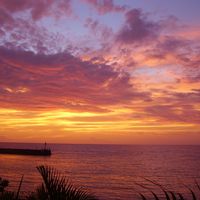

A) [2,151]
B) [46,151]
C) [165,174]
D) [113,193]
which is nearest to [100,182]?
[113,193]

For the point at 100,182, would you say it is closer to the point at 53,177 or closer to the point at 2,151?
the point at 53,177

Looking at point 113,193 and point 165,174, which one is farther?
point 165,174

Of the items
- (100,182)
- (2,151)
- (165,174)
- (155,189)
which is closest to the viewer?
(155,189)

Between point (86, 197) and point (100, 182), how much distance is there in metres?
48.4

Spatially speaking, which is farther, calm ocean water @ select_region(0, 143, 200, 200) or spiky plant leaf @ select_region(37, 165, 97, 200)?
calm ocean water @ select_region(0, 143, 200, 200)

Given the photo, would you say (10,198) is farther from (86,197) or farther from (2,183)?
(2,183)

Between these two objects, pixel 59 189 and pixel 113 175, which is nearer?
pixel 59 189

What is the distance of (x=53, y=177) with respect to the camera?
262 centimetres

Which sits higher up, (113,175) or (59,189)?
(113,175)

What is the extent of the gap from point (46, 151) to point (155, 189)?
75.1 metres

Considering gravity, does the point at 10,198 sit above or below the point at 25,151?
below

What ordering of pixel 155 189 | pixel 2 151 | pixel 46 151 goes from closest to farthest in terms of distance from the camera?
1. pixel 155 189
2. pixel 46 151
3. pixel 2 151

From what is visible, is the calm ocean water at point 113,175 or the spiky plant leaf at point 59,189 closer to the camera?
the spiky plant leaf at point 59,189

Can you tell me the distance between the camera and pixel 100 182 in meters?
49.6
